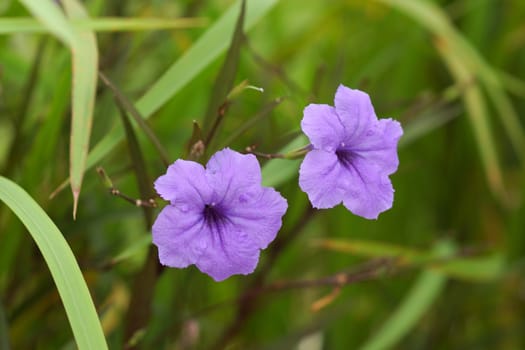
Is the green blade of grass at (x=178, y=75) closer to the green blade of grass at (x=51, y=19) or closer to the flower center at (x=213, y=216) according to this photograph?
the green blade of grass at (x=51, y=19)

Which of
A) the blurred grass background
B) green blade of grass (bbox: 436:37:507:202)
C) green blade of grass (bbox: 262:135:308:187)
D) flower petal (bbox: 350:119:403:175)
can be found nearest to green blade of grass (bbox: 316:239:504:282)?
the blurred grass background

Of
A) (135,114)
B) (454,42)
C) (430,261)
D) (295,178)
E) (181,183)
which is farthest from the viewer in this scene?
(454,42)

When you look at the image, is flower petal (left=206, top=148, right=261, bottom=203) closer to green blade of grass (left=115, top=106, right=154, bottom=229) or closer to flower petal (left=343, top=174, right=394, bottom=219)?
flower petal (left=343, top=174, right=394, bottom=219)

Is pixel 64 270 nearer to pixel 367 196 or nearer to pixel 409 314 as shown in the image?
pixel 367 196

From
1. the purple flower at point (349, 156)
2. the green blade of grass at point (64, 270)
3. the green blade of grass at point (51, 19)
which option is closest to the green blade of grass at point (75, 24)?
the green blade of grass at point (51, 19)

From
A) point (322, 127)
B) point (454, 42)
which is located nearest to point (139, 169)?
point (322, 127)

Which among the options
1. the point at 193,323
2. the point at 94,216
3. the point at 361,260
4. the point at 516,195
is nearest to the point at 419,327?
the point at 361,260
